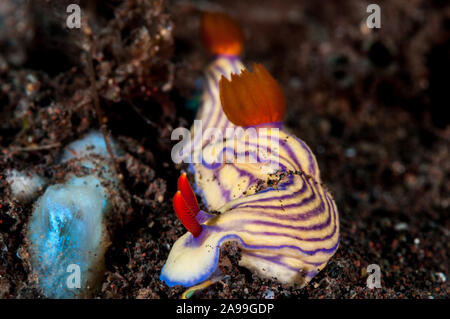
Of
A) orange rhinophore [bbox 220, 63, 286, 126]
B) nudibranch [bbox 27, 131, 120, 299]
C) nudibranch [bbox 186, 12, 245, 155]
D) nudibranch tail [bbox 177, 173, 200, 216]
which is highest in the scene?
nudibranch [bbox 186, 12, 245, 155]

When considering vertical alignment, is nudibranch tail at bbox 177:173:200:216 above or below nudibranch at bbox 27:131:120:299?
above

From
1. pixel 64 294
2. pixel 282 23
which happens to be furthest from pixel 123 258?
pixel 282 23

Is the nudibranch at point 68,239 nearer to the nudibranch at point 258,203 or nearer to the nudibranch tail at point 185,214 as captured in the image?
the nudibranch at point 258,203

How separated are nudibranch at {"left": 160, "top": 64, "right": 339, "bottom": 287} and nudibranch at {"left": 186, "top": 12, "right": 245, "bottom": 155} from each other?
0.66m

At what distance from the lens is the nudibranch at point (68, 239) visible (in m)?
2.13

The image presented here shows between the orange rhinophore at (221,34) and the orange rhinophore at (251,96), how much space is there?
1.11m

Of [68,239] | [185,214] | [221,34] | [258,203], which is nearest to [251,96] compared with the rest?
[258,203]

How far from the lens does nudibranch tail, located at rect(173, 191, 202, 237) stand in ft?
6.30

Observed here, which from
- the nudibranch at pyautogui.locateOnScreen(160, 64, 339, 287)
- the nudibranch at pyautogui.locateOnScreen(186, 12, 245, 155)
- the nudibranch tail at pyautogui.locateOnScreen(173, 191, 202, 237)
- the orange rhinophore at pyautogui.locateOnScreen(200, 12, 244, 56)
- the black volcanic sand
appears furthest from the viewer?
the orange rhinophore at pyautogui.locateOnScreen(200, 12, 244, 56)

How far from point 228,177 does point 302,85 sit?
2.60 m

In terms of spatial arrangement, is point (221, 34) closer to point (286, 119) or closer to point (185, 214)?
point (286, 119)

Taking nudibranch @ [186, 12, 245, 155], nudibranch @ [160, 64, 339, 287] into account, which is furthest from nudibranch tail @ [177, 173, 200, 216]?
nudibranch @ [186, 12, 245, 155]

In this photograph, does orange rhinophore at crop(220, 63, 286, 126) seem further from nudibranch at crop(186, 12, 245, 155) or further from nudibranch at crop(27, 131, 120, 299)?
nudibranch at crop(27, 131, 120, 299)
